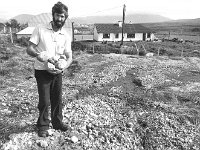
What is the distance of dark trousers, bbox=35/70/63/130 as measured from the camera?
4527 millimetres

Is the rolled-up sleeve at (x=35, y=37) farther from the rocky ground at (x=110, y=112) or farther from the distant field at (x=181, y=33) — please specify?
the distant field at (x=181, y=33)

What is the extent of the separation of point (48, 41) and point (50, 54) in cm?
25

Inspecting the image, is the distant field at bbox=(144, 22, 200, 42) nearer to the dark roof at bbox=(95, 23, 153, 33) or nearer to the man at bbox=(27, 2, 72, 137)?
the dark roof at bbox=(95, 23, 153, 33)

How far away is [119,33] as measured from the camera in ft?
150

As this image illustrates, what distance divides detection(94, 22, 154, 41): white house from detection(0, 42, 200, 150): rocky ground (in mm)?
33869

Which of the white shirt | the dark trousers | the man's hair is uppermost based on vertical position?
the man's hair

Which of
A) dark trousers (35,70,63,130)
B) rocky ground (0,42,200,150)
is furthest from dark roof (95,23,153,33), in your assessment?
dark trousers (35,70,63,130)

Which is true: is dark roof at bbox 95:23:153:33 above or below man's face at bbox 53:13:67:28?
above

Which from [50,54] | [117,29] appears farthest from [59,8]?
[117,29]

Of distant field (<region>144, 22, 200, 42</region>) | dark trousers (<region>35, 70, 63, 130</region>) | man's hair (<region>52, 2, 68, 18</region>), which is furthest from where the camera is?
distant field (<region>144, 22, 200, 42</region>)

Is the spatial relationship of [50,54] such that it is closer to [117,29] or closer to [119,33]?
[119,33]

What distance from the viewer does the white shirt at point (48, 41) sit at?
427 centimetres

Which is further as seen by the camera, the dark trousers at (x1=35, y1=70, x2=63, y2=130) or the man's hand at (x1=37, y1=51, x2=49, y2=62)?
the dark trousers at (x1=35, y1=70, x2=63, y2=130)

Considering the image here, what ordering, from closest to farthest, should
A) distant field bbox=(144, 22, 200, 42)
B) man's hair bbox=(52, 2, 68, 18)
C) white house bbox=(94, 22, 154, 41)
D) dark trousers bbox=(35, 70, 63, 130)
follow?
1. man's hair bbox=(52, 2, 68, 18)
2. dark trousers bbox=(35, 70, 63, 130)
3. white house bbox=(94, 22, 154, 41)
4. distant field bbox=(144, 22, 200, 42)
